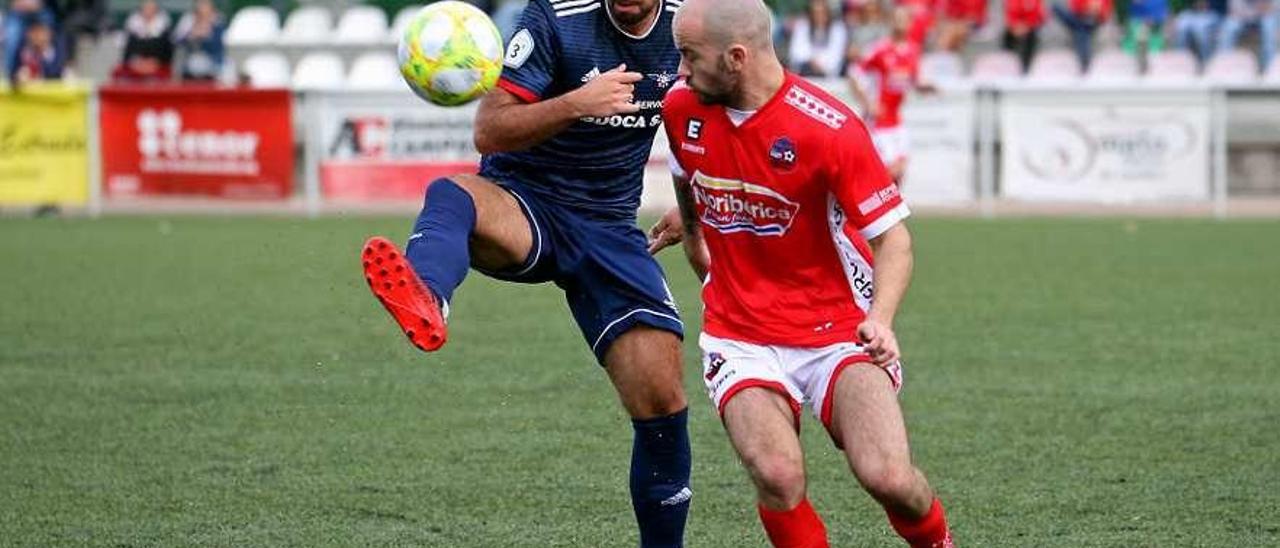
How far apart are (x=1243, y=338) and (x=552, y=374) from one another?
3719 mm

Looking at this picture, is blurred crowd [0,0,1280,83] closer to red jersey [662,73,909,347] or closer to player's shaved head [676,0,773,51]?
red jersey [662,73,909,347]

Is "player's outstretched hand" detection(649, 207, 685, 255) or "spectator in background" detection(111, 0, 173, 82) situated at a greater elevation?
"spectator in background" detection(111, 0, 173, 82)

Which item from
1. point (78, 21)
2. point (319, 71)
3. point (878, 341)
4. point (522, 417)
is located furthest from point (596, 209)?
point (78, 21)

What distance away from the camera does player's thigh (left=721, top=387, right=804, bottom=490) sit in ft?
17.3

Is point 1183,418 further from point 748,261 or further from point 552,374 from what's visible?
point 748,261

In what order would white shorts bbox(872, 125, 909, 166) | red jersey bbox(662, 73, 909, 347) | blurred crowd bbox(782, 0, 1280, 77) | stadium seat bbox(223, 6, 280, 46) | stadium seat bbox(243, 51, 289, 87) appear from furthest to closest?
stadium seat bbox(223, 6, 280, 46), stadium seat bbox(243, 51, 289, 87), blurred crowd bbox(782, 0, 1280, 77), white shorts bbox(872, 125, 909, 166), red jersey bbox(662, 73, 909, 347)

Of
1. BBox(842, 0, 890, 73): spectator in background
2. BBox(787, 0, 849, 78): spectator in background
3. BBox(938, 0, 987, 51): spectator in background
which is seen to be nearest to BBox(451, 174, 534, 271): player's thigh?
BBox(842, 0, 890, 73): spectator in background

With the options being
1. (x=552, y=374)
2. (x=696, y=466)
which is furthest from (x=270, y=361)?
(x=696, y=466)

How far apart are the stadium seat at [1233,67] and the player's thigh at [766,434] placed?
59.1 ft

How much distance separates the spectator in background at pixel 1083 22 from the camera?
77.2ft

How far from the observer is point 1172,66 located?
75.2 feet

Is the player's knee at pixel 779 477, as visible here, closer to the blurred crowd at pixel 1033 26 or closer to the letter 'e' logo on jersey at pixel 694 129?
the letter 'e' logo on jersey at pixel 694 129

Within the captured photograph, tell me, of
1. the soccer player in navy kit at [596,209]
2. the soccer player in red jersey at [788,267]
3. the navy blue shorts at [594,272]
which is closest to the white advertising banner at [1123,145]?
the soccer player in navy kit at [596,209]

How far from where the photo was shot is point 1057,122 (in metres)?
19.6
